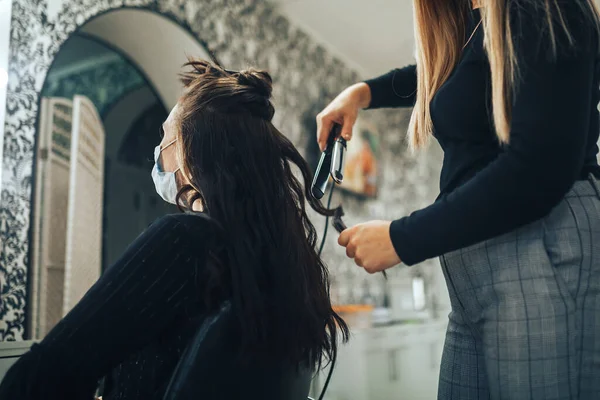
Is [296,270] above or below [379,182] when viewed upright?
below

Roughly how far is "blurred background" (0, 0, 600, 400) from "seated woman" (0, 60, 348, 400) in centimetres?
41

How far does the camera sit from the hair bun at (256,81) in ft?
3.68

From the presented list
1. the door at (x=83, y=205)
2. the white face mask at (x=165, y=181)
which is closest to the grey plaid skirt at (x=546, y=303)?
the white face mask at (x=165, y=181)

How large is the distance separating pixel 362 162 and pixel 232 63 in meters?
1.73

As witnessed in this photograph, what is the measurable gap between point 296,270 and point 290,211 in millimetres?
129

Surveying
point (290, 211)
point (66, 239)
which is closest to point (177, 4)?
point (66, 239)

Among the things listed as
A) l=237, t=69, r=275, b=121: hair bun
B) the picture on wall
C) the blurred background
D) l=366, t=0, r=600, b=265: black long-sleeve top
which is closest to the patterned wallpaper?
the blurred background

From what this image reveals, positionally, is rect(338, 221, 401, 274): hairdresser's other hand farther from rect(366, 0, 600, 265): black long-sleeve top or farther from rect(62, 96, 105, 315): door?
rect(62, 96, 105, 315): door

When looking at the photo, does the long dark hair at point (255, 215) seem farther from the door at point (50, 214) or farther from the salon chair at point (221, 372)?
the door at point (50, 214)

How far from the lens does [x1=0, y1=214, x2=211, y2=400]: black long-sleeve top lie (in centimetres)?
73

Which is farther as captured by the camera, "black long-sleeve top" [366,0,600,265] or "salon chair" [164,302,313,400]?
"salon chair" [164,302,313,400]

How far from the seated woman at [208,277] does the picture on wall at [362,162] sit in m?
3.21

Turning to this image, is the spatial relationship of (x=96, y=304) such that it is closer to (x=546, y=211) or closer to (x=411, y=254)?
(x=411, y=254)

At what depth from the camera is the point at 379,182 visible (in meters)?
5.09
